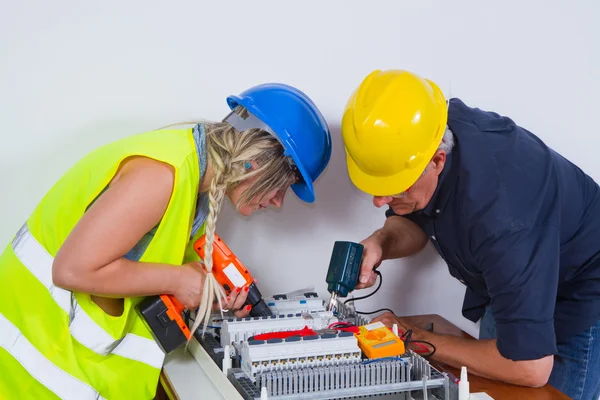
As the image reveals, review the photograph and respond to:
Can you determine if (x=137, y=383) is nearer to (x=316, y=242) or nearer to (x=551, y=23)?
(x=316, y=242)

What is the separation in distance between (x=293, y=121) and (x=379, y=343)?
0.57 m

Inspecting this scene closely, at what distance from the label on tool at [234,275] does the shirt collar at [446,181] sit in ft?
1.70

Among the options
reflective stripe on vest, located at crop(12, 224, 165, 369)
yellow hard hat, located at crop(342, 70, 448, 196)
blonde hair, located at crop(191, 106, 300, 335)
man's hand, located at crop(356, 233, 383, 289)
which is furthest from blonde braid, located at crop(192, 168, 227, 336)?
man's hand, located at crop(356, 233, 383, 289)

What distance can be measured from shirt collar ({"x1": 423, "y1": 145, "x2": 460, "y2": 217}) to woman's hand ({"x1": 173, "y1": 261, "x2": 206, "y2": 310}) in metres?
0.62

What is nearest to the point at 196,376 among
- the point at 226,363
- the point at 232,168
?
the point at 226,363

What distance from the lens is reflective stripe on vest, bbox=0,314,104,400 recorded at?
1.51 metres

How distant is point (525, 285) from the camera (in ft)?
4.84

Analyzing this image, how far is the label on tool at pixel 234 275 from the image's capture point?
64.9 inches

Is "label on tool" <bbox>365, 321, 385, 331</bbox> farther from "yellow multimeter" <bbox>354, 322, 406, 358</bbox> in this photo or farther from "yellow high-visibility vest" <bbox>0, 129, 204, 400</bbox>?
"yellow high-visibility vest" <bbox>0, 129, 204, 400</bbox>

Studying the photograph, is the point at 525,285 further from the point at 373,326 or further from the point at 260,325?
the point at 260,325

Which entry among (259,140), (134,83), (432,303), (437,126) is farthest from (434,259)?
(134,83)

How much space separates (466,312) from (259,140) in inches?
37.7

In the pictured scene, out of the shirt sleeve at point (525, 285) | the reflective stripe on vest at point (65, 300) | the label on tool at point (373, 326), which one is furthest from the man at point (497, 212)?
the reflective stripe on vest at point (65, 300)

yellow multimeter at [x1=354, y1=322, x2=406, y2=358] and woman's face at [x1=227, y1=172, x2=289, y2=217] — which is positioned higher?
woman's face at [x1=227, y1=172, x2=289, y2=217]
